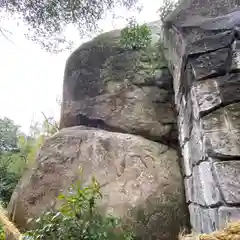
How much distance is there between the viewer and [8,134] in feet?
18.1

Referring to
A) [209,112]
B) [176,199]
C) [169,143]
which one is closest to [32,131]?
[169,143]

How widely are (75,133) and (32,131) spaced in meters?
2.82

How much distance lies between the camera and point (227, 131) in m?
1.87

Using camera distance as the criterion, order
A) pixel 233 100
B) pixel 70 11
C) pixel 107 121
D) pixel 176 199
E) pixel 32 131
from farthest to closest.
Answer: pixel 32 131
pixel 70 11
pixel 107 121
pixel 176 199
pixel 233 100

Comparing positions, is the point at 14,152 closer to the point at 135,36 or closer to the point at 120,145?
the point at 120,145

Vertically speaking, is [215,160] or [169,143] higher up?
[169,143]

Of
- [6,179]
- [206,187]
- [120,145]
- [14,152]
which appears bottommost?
[206,187]

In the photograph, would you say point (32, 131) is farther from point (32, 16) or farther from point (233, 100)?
point (233, 100)

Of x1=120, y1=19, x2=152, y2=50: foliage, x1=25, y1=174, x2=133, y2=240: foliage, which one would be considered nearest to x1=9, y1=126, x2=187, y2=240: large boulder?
x1=25, y1=174, x2=133, y2=240: foliage

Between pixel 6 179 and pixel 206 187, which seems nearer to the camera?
pixel 206 187

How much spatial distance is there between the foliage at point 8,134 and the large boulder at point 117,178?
2197 mm

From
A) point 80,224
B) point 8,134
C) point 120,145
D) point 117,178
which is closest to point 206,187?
point 80,224

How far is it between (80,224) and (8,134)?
152 inches

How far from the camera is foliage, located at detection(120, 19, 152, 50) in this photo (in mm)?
4359
